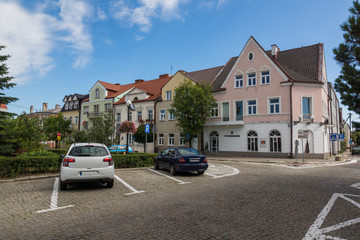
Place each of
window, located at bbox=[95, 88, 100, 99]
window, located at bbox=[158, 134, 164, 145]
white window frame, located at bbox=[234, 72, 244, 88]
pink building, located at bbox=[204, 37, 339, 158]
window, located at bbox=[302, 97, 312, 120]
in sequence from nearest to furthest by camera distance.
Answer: pink building, located at bbox=[204, 37, 339, 158] < window, located at bbox=[302, 97, 312, 120] < white window frame, located at bbox=[234, 72, 244, 88] < window, located at bbox=[158, 134, 164, 145] < window, located at bbox=[95, 88, 100, 99]

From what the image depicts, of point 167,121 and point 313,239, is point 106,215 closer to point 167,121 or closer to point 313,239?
point 313,239

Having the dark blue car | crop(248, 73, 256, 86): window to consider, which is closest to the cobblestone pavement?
the dark blue car

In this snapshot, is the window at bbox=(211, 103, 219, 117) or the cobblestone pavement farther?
the window at bbox=(211, 103, 219, 117)

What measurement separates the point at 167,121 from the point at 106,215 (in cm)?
2971

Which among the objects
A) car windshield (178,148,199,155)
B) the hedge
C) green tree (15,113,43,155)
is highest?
green tree (15,113,43,155)

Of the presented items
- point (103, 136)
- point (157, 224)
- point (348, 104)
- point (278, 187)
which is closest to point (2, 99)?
point (103, 136)

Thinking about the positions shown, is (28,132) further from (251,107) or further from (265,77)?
(265,77)

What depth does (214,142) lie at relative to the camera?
30.5 meters

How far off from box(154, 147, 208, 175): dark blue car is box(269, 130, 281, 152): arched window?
51.3ft

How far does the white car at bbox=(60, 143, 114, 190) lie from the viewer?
26.2ft

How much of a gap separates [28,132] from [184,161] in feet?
33.0

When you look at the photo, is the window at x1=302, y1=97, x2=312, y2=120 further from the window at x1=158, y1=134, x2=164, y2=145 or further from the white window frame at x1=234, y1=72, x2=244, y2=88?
the window at x1=158, y1=134, x2=164, y2=145

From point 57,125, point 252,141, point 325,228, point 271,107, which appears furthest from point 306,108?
point 57,125

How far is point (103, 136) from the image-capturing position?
17812mm
